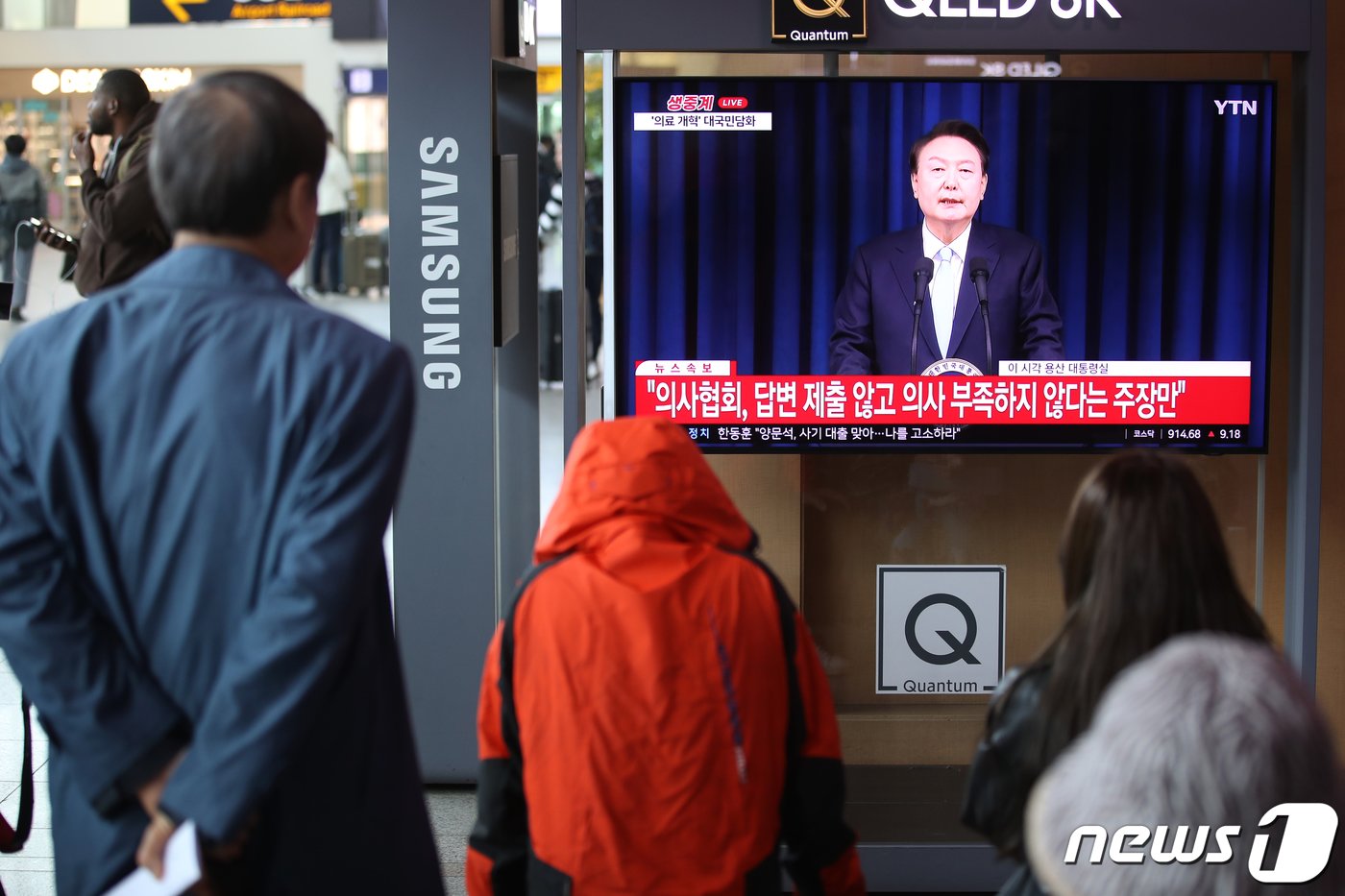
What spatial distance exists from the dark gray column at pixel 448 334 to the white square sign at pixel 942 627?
3.74 feet

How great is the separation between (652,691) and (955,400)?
192 centimetres

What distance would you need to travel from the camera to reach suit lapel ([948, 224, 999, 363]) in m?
4.03

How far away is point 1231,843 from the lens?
5.38ft

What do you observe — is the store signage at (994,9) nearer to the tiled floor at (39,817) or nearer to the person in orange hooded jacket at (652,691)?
the person in orange hooded jacket at (652,691)

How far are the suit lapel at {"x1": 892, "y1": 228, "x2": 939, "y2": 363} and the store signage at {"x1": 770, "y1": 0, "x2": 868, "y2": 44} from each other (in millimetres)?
511

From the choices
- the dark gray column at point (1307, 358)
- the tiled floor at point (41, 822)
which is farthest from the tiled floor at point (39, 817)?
the dark gray column at point (1307, 358)

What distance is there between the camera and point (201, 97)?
1962 millimetres

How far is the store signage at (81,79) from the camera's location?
68.6 ft

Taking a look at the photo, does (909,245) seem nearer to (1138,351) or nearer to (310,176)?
(1138,351)

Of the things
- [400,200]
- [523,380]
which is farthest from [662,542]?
[523,380]

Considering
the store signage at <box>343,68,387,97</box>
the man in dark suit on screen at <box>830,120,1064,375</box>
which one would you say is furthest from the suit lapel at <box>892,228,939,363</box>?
the store signage at <box>343,68,387,97</box>

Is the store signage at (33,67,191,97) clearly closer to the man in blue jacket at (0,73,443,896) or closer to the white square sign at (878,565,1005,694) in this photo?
the white square sign at (878,565,1005,694)

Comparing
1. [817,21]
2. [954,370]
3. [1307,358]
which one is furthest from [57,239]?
[1307,358]

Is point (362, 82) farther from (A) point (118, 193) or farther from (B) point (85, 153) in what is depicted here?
(A) point (118, 193)
